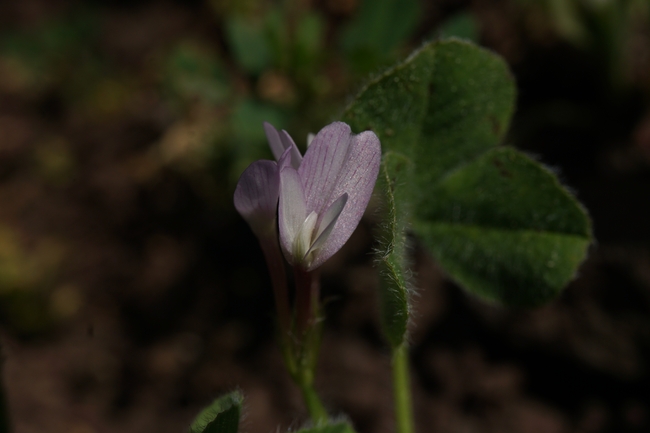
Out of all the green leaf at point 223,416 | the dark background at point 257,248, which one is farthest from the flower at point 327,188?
the dark background at point 257,248

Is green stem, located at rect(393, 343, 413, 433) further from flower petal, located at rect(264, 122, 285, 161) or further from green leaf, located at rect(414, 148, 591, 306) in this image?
flower petal, located at rect(264, 122, 285, 161)

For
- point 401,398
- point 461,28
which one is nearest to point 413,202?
point 401,398

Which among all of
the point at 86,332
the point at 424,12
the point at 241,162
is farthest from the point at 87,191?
the point at 424,12

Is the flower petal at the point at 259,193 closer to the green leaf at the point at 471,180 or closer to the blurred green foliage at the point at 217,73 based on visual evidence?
the green leaf at the point at 471,180

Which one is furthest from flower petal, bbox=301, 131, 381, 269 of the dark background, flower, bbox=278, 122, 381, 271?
the dark background

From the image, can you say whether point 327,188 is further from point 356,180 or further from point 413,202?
point 413,202
